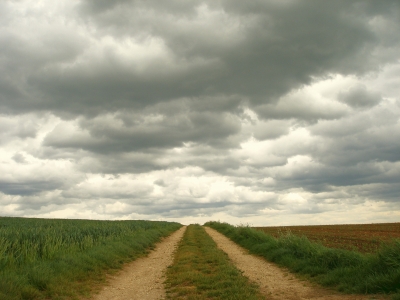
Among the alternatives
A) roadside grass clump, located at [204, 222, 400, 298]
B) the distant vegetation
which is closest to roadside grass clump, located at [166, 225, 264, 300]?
roadside grass clump, located at [204, 222, 400, 298]

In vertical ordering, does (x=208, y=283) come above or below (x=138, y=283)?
above

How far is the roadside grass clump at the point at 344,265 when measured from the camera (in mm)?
9102


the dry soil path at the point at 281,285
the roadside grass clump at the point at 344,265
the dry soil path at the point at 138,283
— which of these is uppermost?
the roadside grass clump at the point at 344,265

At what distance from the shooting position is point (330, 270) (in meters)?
12.0

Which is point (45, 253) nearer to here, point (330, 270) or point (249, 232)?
point (330, 270)

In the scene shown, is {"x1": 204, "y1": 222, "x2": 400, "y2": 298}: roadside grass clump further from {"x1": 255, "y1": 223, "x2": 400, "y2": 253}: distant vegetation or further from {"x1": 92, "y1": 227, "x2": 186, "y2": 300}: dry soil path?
{"x1": 92, "y1": 227, "x2": 186, "y2": 300}: dry soil path

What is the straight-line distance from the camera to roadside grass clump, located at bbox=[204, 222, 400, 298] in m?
9.10

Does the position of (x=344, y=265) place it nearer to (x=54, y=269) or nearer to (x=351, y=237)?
(x=54, y=269)

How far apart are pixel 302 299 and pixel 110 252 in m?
10.8

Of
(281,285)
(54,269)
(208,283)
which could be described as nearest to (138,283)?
(54,269)

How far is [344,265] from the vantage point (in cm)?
1216

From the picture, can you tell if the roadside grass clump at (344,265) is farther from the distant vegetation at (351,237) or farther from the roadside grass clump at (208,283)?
the roadside grass clump at (208,283)

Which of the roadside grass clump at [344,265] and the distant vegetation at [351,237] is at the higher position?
the roadside grass clump at [344,265]

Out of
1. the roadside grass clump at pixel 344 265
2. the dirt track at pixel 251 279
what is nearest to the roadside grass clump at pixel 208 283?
the dirt track at pixel 251 279
